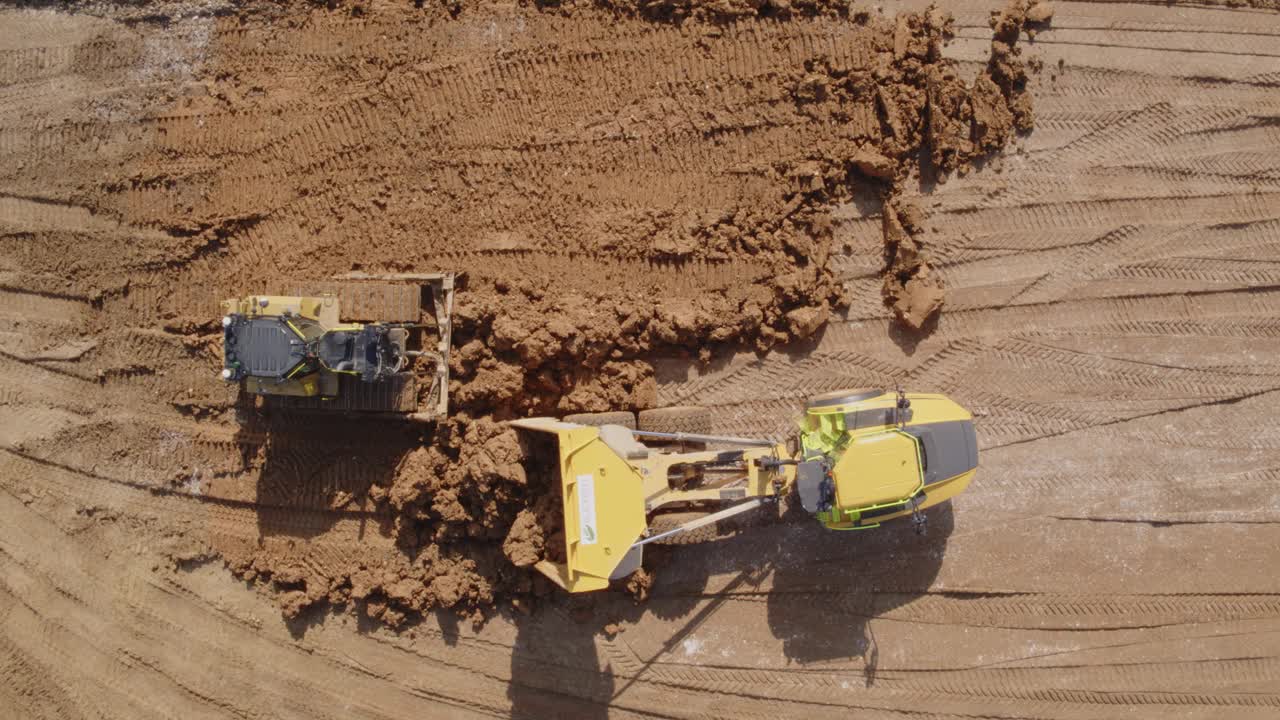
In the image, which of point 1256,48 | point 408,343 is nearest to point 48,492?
point 408,343

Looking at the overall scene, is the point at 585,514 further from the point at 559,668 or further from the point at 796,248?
the point at 796,248

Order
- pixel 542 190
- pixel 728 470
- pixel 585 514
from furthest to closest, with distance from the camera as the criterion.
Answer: pixel 542 190 < pixel 728 470 < pixel 585 514

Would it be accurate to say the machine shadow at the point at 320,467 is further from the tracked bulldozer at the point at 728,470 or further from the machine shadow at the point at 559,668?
the machine shadow at the point at 559,668

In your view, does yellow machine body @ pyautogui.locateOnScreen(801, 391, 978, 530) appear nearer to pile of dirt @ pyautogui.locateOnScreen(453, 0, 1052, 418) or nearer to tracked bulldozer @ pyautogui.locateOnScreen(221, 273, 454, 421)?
pile of dirt @ pyautogui.locateOnScreen(453, 0, 1052, 418)

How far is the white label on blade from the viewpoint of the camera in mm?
6172

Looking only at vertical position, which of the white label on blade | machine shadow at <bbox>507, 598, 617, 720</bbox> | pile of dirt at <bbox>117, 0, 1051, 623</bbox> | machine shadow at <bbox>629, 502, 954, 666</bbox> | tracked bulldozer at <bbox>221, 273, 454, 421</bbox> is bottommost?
machine shadow at <bbox>507, 598, 617, 720</bbox>

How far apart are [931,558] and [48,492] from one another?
8148 millimetres

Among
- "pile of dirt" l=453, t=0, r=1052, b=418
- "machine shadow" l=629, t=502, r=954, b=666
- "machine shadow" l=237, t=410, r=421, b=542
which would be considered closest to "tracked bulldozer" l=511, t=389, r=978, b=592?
"machine shadow" l=629, t=502, r=954, b=666

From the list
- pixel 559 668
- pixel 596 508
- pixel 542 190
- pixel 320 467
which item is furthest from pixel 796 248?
pixel 320 467

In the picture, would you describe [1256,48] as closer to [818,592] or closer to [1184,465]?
[1184,465]

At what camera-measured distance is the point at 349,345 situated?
6211mm

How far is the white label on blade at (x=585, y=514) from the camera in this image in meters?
6.17

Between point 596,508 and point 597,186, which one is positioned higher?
point 597,186

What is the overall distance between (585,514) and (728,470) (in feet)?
5.10
